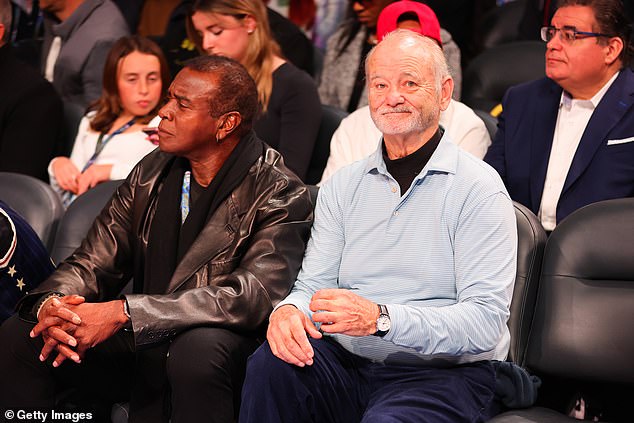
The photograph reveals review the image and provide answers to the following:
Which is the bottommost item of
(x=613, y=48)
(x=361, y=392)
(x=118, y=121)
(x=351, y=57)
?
(x=361, y=392)

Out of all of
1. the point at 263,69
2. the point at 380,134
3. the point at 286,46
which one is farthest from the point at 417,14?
the point at 286,46

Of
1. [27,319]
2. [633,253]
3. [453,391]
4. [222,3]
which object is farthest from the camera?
[222,3]

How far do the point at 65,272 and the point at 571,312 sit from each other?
4.83 feet

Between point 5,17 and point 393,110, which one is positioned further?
point 5,17

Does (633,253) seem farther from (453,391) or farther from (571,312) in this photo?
(453,391)

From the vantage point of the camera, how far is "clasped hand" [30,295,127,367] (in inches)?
107

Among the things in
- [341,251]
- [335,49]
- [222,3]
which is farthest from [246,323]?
[335,49]

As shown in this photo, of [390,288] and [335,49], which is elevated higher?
[335,49]

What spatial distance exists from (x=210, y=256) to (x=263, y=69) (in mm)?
1517

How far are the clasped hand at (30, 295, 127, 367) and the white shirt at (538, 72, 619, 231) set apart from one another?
158cm

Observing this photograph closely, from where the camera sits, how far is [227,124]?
3.08 meters

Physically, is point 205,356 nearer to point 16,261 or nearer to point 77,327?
point 77,327

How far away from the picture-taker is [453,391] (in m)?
2.46

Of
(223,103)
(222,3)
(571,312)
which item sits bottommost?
(571,312)
